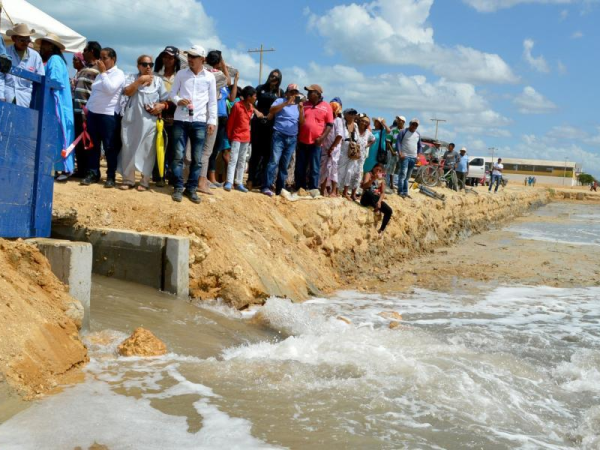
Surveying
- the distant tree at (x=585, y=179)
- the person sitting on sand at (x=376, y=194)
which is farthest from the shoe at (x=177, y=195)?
the distant tree at (x=585, y=179)

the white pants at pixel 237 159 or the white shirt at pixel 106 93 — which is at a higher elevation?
the white shirt at pixel 106 93

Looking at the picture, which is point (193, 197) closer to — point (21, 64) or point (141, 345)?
point (21, 64)

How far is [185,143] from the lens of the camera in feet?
27.0

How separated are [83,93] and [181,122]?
1.33 metres

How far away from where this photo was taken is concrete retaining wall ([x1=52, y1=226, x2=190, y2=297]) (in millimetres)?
7023

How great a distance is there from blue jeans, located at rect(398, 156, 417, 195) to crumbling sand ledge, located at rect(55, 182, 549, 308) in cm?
109

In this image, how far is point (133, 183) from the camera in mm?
8266

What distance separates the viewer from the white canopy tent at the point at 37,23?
9727mm

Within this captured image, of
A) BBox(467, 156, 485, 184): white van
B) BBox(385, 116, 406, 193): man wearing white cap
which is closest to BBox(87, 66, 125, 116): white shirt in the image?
BBox(385, 116, 406, 193): man wearing white cap

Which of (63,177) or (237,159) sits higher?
(237,159)

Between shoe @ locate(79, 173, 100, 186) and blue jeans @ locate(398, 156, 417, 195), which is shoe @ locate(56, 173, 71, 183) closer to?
shoe @ locate(79, 173, 100, 186)

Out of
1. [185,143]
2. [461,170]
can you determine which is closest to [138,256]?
[185,143]

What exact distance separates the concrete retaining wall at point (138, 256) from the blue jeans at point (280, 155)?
10.1 feet

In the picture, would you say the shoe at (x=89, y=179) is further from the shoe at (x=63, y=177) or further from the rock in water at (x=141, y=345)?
the rock in water at (x=141, y=345)
